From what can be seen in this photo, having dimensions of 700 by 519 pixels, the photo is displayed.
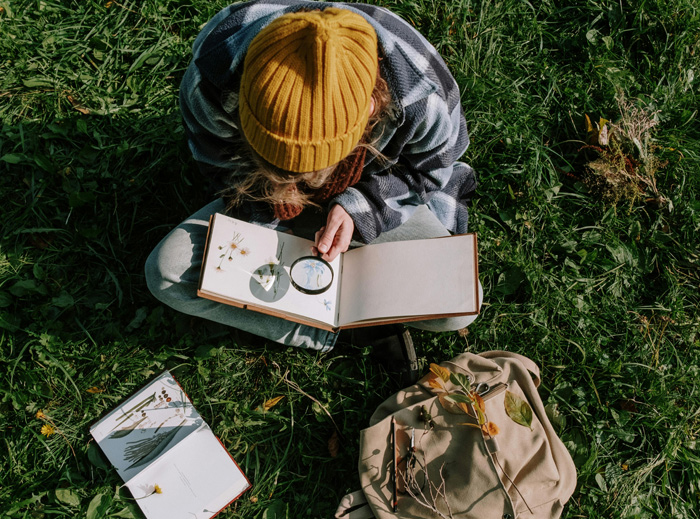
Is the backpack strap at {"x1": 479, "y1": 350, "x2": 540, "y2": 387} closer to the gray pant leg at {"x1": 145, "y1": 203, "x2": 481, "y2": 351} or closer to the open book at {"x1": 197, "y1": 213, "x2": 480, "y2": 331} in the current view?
the gray pant leg at {"x1": 145, "y1": 203, "x2": 481, "y2": 351}

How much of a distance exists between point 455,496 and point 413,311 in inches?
32.2

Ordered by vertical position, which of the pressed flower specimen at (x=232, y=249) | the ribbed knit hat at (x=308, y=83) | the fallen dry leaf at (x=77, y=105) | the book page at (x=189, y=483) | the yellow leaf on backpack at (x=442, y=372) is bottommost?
the book page at (x=189, y=483)

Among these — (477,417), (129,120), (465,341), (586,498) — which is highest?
(129,120)

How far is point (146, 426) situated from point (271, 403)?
571mm

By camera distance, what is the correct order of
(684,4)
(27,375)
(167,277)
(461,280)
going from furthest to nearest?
(684,4)
(27,375)
(167,277)
(461,280)

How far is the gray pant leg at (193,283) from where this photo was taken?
2.15m

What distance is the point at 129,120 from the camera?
2768mm

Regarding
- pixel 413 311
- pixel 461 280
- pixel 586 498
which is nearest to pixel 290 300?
pixel 413 311

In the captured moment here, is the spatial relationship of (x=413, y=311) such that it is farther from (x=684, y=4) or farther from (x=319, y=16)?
(x=684, y=4)

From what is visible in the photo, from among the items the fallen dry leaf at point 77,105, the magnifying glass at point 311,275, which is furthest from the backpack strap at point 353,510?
the fallen dry leaf at point 77,105

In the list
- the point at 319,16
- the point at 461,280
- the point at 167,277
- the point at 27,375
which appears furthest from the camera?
the point at 27,375

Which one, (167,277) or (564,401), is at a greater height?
(167,277)

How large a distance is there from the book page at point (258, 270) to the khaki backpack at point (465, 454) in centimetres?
63

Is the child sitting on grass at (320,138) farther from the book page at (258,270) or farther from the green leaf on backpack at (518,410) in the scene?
the green leaf on backpack at (518,410)
